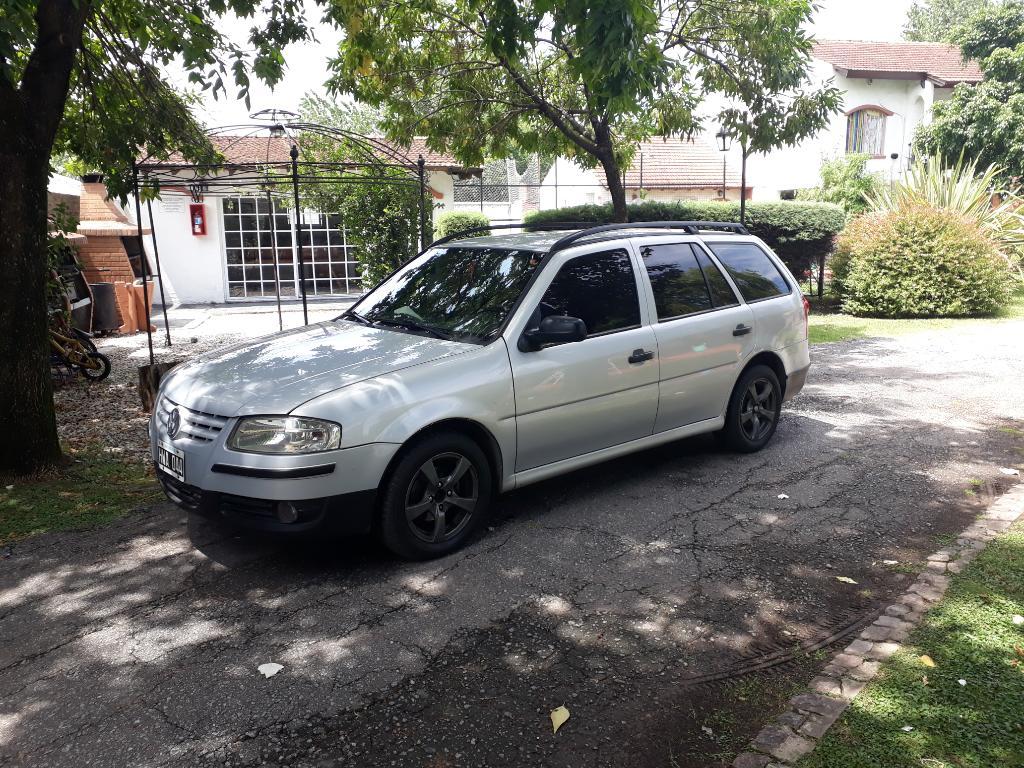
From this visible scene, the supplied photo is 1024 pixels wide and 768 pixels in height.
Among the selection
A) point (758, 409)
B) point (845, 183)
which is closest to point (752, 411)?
point (758, 409)

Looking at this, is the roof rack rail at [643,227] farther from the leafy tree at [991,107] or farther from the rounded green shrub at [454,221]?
the leafy tree at [991,107]

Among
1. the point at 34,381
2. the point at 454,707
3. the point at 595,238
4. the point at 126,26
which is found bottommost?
the point at 454,707

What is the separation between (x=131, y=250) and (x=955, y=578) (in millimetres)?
18736

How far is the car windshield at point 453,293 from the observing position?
513cm

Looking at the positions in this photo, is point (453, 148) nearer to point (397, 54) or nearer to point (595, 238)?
point (397, 54)

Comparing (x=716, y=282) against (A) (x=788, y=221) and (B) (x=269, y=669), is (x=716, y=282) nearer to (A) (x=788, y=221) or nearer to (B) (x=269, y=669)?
(B) (x=269, y=669)

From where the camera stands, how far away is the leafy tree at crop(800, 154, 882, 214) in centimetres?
2667

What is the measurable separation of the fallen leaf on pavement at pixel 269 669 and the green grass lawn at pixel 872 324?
1080 cm

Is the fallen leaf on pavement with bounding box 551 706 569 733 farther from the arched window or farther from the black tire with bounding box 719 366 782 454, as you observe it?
the arched window

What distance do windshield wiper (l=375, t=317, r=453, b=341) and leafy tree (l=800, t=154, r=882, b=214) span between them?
921 inches

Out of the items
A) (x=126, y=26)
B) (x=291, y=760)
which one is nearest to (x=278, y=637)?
(x=291, y=760)

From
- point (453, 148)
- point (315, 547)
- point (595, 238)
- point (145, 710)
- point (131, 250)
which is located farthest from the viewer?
point (131, 250)

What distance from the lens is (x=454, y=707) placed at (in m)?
3.29

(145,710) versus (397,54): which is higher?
(397,54)
